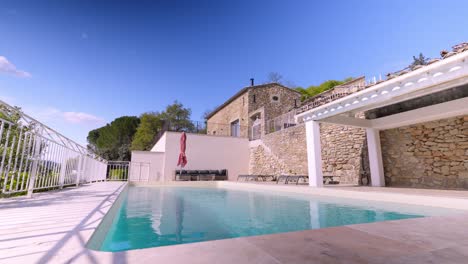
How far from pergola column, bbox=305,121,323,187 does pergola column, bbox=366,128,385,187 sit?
7.28ft

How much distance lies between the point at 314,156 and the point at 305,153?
384cm

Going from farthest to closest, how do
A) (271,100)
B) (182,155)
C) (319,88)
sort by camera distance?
1. (319,88)
2. (271,100)
3. (182,155)

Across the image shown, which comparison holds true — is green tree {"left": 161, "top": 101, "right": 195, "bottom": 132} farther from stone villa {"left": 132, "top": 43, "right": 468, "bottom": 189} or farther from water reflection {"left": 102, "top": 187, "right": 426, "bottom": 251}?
water reflection {"left": 102, "top": 187, "right": 426, "bottom": 251}

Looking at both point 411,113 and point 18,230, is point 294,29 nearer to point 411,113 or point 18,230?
point 411,113

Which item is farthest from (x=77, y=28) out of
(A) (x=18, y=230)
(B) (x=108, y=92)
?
(A) (x=18, y=230)

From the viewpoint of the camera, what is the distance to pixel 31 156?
3779 mm

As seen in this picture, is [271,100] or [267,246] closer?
[267,246]

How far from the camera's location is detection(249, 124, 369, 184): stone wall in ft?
29.1

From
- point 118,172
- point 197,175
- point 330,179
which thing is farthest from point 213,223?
point 118,172

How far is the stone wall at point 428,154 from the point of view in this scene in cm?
632

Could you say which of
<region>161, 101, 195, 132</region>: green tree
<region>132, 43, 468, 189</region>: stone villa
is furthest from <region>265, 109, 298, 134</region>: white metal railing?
<region>161, 101, 195, 132</region>: green tree

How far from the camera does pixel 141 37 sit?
10469mm

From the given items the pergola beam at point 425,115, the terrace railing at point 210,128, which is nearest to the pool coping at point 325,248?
the pergola beam at point 425,115

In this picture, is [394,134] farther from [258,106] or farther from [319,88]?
[319,88]
